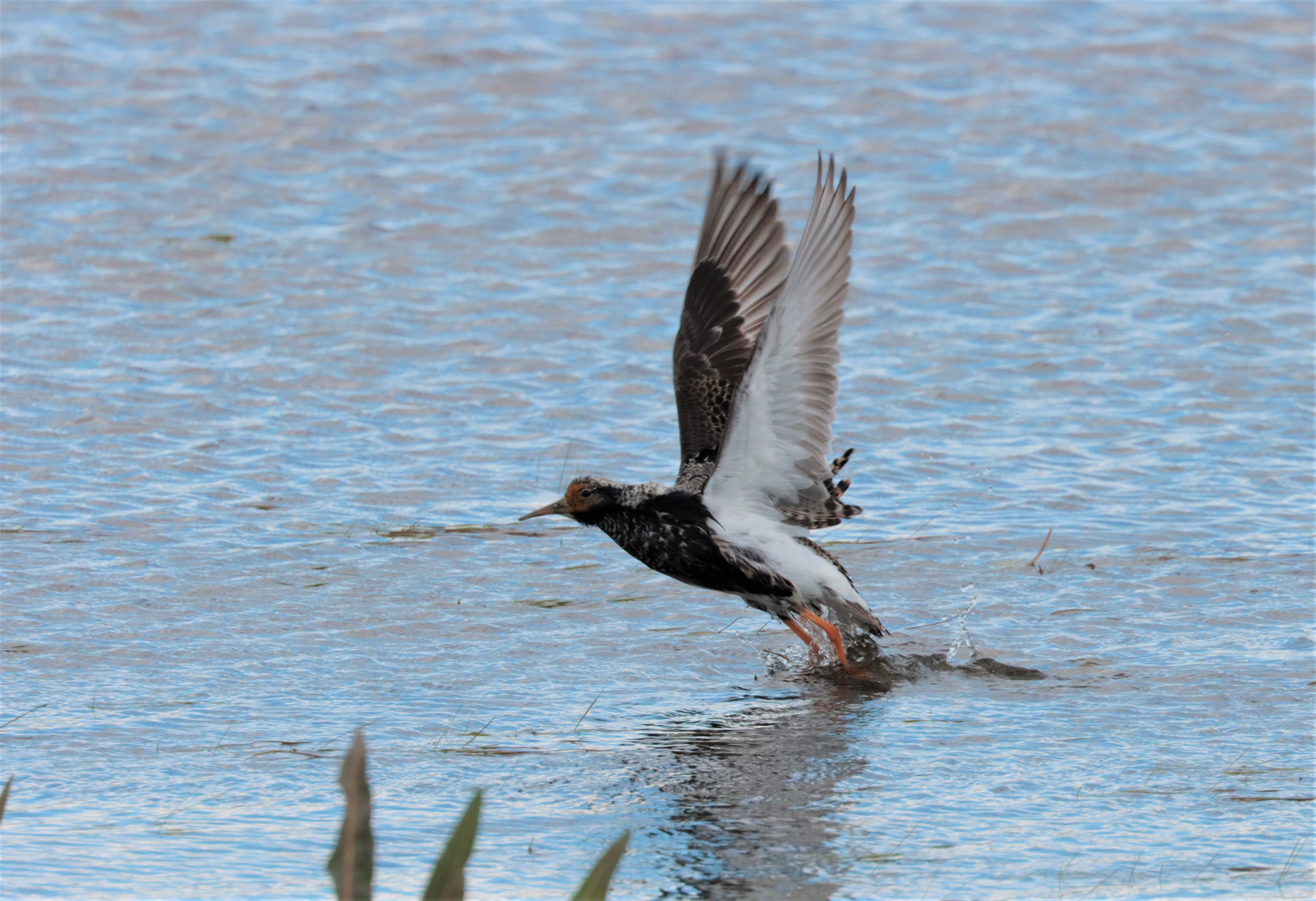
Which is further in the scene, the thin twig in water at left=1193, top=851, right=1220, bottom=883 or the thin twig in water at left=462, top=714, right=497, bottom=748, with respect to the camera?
the thin twig in water at left=462, top=714, right=497, bottom=748

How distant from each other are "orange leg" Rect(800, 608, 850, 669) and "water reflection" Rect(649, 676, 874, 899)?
219mm

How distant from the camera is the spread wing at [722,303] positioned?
7090mm

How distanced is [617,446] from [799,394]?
111 inches

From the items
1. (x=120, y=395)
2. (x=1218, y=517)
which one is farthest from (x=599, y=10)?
(x=1218, y=517)

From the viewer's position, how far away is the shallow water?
4.89 m

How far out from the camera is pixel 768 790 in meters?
5.12

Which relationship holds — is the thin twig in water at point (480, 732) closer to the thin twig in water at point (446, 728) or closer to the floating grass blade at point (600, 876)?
the thin twig in water at point (446, 728)

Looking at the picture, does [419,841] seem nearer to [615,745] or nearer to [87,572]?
[615,745]

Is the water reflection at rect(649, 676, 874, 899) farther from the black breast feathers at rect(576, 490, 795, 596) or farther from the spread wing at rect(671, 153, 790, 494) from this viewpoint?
the spread wing at rect(671, 153, 790, 494)

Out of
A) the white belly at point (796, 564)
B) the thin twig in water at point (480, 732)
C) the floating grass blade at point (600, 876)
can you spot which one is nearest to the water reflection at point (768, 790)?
the white belly at point (796, 564)

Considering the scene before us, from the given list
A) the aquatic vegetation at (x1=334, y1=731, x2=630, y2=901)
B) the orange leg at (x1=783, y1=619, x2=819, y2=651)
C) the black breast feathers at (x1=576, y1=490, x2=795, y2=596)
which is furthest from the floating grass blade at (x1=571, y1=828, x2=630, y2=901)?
the orange leg at (x1=783, y1=619, x2=819, y2=651)

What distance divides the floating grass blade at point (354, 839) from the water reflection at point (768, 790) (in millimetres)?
1488

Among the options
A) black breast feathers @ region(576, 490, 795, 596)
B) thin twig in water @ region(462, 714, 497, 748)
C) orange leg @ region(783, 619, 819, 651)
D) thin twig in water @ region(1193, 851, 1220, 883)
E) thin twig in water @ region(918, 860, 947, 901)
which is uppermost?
black breast feathers @ region(576, 490, 795, 596)

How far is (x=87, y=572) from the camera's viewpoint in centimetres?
711
